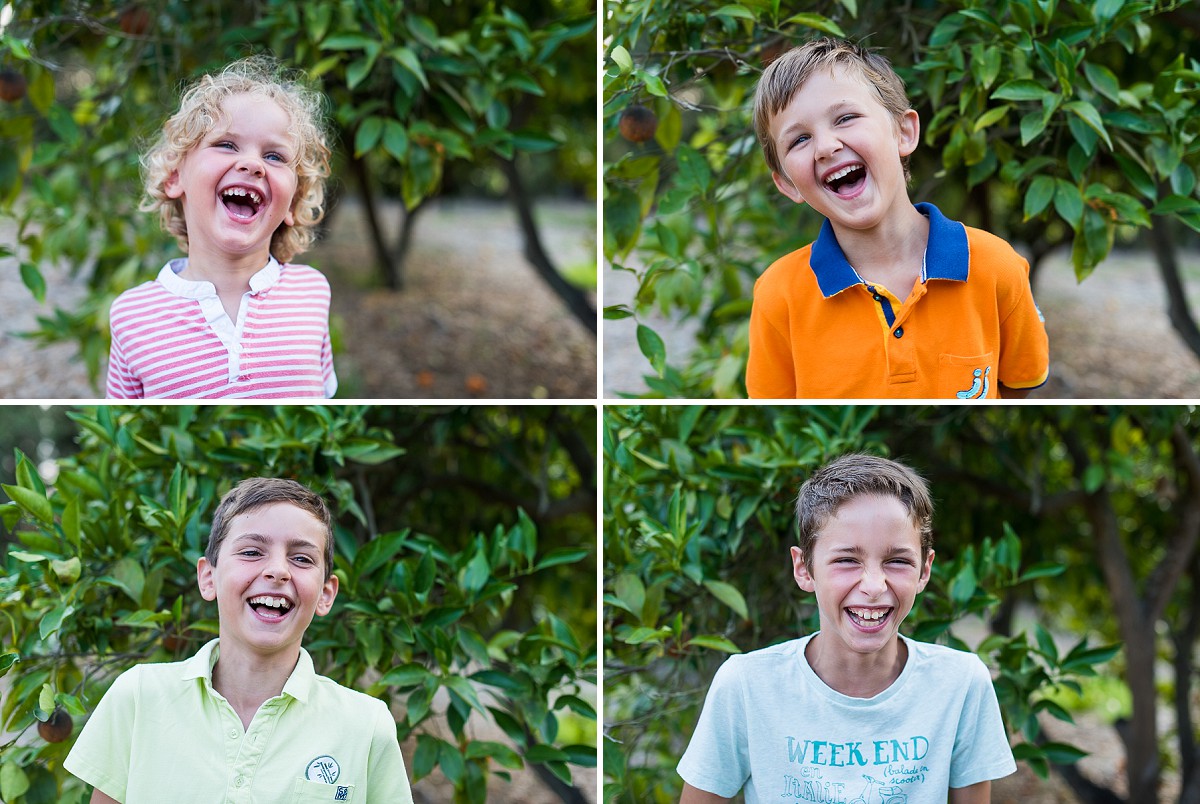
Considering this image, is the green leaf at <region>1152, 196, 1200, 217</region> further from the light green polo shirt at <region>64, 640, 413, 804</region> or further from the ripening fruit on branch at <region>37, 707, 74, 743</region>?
the ripening fruit on branch at <region>37, 707, 74, 743</region>

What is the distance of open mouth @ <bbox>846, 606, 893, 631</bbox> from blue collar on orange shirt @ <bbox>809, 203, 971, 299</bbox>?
530 mm

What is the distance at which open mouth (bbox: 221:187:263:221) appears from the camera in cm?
176

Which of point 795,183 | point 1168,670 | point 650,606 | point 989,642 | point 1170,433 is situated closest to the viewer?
point 795,183

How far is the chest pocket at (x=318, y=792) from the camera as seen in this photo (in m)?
1.72

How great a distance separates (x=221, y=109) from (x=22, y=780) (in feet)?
4.25

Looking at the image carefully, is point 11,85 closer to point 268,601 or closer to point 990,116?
point 268,601

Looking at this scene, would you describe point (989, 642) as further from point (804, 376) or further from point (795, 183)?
point (795, 183)

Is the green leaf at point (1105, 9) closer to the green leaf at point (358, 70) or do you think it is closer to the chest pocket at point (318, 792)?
the green leaf at point (358, 70)

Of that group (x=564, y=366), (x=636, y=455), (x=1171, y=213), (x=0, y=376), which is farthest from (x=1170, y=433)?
(x=0, y=376)

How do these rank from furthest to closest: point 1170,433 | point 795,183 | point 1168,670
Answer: point 1168,670, point 1170,433, point 795,183

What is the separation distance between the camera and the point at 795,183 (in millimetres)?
1716

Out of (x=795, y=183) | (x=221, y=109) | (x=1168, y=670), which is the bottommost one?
(x=1168, y=670)

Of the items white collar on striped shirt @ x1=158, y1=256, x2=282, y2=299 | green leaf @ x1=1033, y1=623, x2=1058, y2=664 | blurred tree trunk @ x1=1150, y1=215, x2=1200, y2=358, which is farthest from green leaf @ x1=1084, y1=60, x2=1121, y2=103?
blurred tree trunk @ x1=1150, y1=215, x2=1200, y2=358

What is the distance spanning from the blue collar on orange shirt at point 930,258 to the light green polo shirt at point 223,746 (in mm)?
1098
